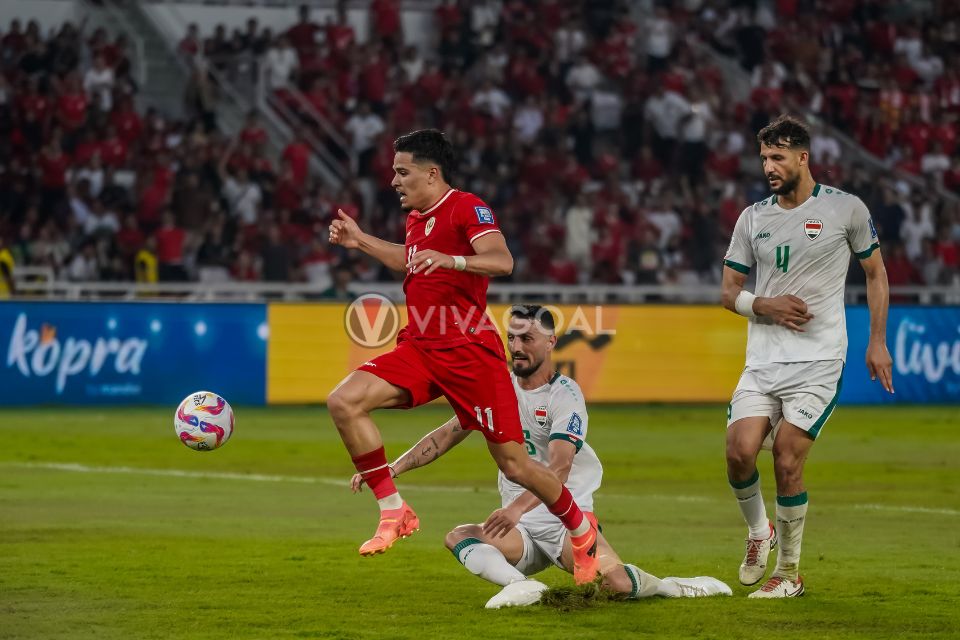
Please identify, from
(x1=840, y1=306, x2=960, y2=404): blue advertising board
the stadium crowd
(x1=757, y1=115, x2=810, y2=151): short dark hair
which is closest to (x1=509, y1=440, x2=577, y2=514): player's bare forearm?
(x1=757, y1=115, x2=810, y2=151): short dark hair

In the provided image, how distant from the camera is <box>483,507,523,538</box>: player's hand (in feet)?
27.0

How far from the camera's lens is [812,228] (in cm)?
891

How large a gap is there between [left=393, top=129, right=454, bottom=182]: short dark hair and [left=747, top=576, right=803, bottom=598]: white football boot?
275 cm

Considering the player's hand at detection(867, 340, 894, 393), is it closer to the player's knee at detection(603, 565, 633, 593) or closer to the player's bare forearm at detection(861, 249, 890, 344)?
the player's bare forearm at detection(861, 249, 890, 344)

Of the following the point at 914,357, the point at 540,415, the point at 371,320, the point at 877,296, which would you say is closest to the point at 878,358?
the point at 877,296

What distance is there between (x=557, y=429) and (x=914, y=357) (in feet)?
52.7

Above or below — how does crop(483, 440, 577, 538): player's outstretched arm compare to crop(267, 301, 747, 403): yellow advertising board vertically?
above

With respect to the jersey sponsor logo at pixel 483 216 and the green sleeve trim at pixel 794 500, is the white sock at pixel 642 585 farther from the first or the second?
the jersey sponsor logo at pixel 483 216

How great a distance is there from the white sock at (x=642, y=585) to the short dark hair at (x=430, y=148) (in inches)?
89.7

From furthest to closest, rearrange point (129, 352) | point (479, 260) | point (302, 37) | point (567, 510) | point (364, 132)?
point (302, 37) < point (364, 132) < point (129, 352) < point (567, 510) < point (479, 260)

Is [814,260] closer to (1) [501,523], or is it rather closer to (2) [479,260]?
(2) [479,260]

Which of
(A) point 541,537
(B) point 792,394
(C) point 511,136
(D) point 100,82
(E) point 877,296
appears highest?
(D) point 100,82

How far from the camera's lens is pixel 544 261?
87.6 ft

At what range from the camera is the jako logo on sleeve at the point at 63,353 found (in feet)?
69.2
